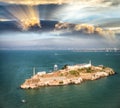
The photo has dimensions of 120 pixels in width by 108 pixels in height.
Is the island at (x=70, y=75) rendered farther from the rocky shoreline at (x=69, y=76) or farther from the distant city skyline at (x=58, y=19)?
the distant city skyline at (x=58, y=19)

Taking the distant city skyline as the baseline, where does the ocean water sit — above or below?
below

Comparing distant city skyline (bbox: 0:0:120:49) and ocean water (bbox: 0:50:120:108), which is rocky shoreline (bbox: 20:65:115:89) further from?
distant city skyline (bbox: 0:0:120:49)

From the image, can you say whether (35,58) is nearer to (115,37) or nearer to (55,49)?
(55,49)

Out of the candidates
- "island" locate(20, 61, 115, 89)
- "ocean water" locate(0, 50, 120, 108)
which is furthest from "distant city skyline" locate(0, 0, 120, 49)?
"island" locate(20, 61, 115, 89)

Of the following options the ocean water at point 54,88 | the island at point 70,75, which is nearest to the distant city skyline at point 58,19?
the ocean water at point 54,88

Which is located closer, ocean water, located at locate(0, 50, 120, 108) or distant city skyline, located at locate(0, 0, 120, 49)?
ocean water, located at locate(0, 50, 120, 108)

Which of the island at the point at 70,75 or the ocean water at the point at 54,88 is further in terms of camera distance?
the island at the point at 70,75

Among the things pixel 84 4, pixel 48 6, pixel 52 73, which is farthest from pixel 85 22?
pixel 52 73
